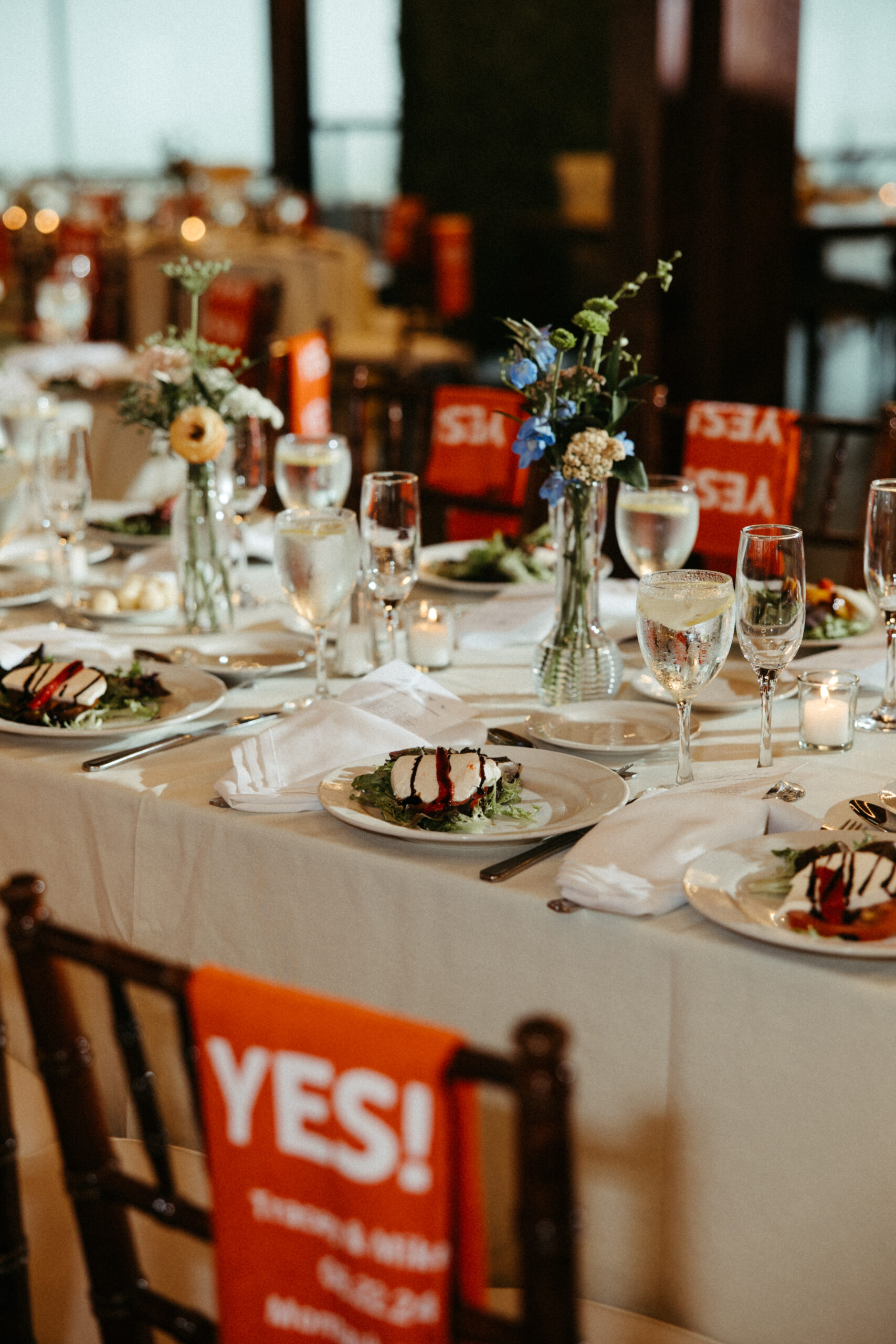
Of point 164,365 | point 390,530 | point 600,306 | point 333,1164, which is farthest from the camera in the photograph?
point 164,365

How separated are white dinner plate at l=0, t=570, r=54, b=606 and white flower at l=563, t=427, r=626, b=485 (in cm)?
92

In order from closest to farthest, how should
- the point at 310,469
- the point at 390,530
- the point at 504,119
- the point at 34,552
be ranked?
1. the point at 390,530
2. the point at 310,469
3. the point at 34,552
4. the point at 504,119

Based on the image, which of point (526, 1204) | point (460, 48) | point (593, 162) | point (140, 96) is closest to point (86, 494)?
point (526, 1204)

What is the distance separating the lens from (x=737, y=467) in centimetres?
261

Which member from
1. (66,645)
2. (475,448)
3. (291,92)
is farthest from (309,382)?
(291,92)

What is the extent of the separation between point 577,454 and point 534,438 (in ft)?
0.16

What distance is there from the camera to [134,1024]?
0.76 meters

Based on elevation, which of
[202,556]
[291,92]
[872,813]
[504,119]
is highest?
[291,92]

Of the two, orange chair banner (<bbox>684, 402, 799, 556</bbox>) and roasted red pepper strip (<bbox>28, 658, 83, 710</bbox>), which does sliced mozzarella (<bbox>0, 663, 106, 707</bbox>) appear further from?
orange chair banner (<bbox>684, 402, 799, 556</bbox>)

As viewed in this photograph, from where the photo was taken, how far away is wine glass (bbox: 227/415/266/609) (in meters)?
2.05

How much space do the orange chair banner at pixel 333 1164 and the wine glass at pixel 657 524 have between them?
3.96ft

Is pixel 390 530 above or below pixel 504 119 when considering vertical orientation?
below

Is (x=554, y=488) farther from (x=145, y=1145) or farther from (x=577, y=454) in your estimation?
(x=145, y=1145)

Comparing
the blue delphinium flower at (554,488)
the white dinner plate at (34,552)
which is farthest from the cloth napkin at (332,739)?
the white dinner plate at (34,552)
